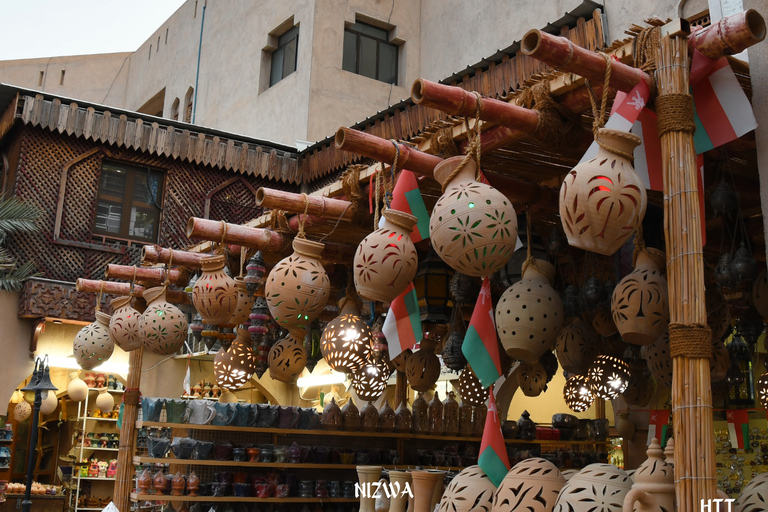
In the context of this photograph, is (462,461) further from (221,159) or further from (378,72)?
(378,72)

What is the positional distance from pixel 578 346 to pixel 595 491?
4.89 feet

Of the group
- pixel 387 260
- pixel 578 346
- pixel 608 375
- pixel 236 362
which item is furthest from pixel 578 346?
pixel 236 362

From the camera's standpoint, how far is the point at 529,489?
276 cm

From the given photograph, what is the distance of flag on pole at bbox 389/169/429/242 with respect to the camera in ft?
11.3

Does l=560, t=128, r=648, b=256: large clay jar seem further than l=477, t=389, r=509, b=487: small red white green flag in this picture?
No

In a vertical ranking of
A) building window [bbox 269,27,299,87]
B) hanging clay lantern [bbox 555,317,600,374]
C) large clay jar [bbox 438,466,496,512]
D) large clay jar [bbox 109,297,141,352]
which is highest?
building window [bbox 269,27,299,87]

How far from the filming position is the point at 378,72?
13328 mm

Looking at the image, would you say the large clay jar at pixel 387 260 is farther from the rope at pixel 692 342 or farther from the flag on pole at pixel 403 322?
the rope at pixel 692 342

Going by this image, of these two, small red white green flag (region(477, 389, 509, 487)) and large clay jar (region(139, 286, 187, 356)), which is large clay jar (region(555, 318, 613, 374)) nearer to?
small red white green flag (region(477, 389, 509, 487))

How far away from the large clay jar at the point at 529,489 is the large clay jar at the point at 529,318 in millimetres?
585

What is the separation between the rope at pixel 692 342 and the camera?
7.96ft

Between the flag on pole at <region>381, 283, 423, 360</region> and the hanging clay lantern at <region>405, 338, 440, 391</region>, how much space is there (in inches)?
61.5

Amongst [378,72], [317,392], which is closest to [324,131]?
[378,72]

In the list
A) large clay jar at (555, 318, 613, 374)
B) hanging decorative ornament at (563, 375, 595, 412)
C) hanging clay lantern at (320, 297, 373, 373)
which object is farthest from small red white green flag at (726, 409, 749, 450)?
hanging clay lantern at (320, 297, 373, 373)
